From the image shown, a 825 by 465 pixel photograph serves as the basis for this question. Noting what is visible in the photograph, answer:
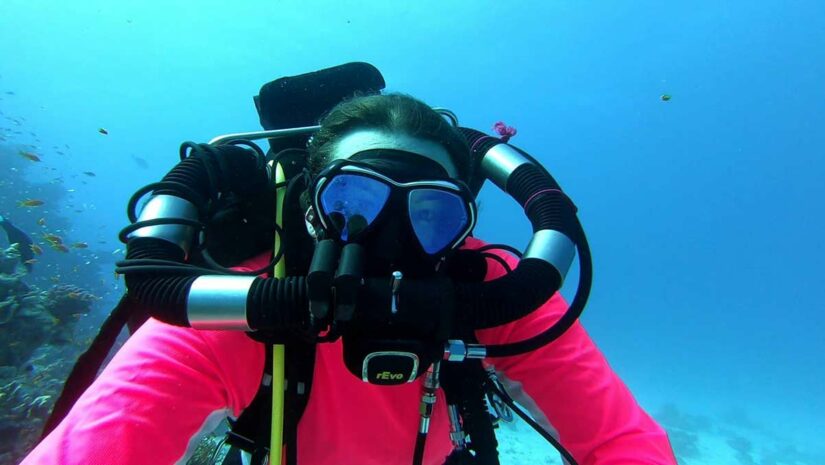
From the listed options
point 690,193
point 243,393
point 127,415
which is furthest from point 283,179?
point 690,193

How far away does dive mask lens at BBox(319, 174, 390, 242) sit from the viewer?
192 centimetres

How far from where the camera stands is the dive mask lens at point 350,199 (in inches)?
75.8

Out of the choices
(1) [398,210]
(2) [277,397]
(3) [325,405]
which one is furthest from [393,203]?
(3) [325,405]

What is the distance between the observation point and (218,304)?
1442 mm

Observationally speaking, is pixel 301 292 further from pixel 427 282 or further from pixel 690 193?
pixel 690 193

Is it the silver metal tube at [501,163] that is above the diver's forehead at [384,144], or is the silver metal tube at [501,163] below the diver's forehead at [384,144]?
above

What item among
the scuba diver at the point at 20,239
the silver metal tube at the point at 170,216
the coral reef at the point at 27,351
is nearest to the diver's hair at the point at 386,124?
the silver metal tube at the point at 170,216

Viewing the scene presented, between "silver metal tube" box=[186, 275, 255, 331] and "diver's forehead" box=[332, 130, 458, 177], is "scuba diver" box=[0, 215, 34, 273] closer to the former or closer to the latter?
"diver's forehead" box=[332, 130, 458, 177]

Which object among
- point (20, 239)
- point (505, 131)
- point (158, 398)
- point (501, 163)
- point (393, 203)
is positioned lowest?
point (20, 239)

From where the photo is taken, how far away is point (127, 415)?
1624mm

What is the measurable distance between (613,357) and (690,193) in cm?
6561

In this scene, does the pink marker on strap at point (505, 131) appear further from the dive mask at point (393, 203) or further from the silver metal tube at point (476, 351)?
the silver metal tube at point (476, 351)

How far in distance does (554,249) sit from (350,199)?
38.4 inches

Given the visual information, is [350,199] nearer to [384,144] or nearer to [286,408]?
[384,144]
